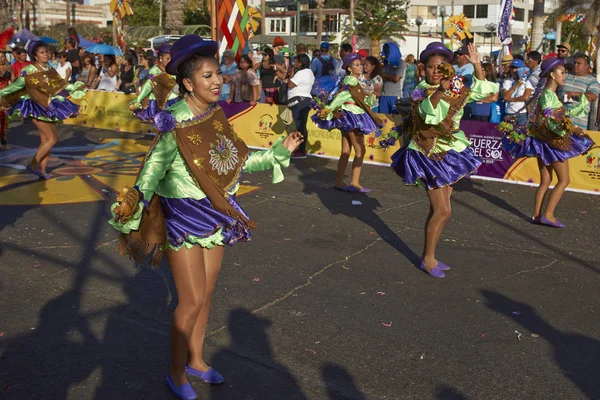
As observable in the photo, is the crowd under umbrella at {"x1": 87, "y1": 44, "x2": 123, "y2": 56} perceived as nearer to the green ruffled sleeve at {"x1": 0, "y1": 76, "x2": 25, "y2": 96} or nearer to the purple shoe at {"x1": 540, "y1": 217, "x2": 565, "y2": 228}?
the green ruffled sleeve at {"x1": 0, "y1": 76, "x2": 25, "y2": 96}

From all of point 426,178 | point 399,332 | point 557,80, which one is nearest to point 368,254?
point 426,178

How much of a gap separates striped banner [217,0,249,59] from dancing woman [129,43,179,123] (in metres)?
0.95

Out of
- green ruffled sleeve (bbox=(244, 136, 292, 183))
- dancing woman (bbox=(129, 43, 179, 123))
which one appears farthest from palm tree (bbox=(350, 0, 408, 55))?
green ruffled sleeve (bbox=(244, 136, 292, 183))

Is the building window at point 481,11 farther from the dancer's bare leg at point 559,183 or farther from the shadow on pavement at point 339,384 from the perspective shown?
the shadow on pavement at point 339,384

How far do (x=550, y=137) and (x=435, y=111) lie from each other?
2.91 meters

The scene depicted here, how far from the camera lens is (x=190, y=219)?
12.3 feet

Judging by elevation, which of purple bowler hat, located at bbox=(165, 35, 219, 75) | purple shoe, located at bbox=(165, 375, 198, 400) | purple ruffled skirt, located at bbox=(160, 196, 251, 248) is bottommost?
purple shoe, located at bbox=(165, 375, 198, 400)

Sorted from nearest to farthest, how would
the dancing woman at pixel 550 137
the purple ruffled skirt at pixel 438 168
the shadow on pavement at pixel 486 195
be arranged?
the purple ruffled skirt at pixel 438 168
the dancing woman at pixel 550 137
the shadow on pavement at pixel 486 195

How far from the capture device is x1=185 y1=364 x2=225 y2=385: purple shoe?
4.14m

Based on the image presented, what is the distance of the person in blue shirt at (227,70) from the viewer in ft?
48.4

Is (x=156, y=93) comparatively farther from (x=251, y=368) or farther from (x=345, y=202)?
(x=251, y=368)

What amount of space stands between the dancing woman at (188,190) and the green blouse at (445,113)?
93.6 inches

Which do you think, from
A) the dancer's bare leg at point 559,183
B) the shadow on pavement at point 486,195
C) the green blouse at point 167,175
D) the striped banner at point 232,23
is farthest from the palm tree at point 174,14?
the green blouse at point 167,175

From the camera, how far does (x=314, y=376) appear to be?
4.31m
